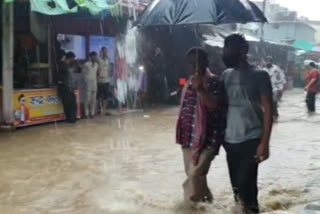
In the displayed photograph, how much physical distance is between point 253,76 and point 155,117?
9.39 metres

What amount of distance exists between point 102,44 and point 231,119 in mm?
10631

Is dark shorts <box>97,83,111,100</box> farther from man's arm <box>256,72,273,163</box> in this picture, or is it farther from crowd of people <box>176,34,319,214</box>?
man's arm <box>256,72,273,163</box>

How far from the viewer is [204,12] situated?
4.99m

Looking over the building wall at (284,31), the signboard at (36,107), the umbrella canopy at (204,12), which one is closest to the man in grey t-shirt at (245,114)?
the umbrella canopy at (204,12)

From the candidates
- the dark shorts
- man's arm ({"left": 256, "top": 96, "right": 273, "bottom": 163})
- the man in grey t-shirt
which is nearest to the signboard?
the dark shorts

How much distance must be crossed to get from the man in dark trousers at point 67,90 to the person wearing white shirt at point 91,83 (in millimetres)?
629

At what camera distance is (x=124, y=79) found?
14.6m

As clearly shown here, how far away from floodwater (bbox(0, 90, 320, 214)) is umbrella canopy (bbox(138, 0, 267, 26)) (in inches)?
75.8

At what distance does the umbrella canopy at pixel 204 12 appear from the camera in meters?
4.96

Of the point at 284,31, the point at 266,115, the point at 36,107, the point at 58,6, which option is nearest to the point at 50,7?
the point at 58,6

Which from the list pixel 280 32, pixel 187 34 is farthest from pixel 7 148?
pixel 280 32

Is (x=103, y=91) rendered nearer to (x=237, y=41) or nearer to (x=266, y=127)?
(x=237, y=41)

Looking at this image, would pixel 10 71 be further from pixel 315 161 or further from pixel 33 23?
pixel 315 161

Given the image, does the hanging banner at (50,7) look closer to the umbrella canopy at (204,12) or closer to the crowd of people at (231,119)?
the umbrella canopy at (204,12)
